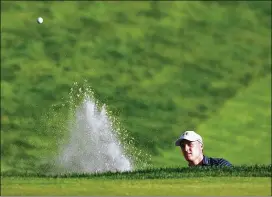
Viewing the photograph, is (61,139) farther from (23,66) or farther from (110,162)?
(23,66)

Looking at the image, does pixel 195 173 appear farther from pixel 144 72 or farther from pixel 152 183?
pixel 144 72

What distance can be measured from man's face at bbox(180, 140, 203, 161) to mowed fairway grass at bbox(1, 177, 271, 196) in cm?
241

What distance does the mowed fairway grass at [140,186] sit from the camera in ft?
16.3

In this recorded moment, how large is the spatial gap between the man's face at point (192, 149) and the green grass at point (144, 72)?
479 centimetres

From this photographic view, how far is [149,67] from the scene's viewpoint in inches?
679

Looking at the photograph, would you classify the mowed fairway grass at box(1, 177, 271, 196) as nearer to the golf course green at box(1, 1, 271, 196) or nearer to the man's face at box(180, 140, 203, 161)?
the man's face at box(180, 140, 203, 161)

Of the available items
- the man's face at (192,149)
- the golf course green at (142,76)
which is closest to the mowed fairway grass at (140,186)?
the man's face at (192,149)

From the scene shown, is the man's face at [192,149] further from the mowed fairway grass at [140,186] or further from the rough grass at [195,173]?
the mowed fairway grass at [140,186]

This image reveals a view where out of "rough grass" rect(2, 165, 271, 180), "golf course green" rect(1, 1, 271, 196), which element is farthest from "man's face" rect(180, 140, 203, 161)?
"golf course green" rect(1, 1, 271, 196)

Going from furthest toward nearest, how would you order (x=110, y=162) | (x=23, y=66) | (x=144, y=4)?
1. (x=144, y=4)
2. (x=23, y=66)
3. (x=110, y=162)

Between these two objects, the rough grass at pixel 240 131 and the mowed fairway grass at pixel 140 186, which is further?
the rough grass at pixel 240 131

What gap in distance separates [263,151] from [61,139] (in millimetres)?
4032

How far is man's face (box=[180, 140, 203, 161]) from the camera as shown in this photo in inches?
311

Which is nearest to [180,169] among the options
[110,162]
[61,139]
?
[110,162]
